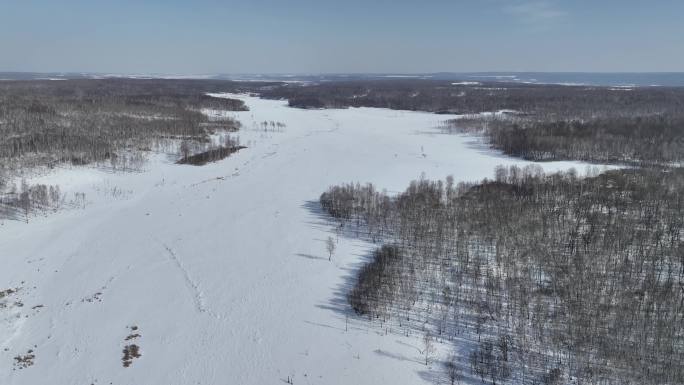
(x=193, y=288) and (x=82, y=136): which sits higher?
(x=82, y=136)

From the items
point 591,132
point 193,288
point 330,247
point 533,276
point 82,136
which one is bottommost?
point 193,288

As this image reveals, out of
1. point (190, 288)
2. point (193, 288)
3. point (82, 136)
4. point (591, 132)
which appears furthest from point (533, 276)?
point (82, 136)

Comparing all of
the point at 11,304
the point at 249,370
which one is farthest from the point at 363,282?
the point at 11,304

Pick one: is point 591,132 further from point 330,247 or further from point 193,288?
point 193,288

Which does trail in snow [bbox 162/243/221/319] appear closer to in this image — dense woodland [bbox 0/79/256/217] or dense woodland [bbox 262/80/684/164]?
dense woodland [bbox 0/79/256/217]

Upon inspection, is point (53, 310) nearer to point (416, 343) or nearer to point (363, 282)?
point (363, 282)

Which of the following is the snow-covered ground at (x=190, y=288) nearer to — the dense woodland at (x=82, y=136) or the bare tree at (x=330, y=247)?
the bare tree at (x=330, y=247)
